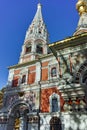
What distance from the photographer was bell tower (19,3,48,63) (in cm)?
2587

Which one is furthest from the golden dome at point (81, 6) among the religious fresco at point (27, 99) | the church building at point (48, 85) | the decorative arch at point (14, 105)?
the decorative arch at point (14, 105)

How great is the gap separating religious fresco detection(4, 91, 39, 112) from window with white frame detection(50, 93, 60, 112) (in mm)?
1739

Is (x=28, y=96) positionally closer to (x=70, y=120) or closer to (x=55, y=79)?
(x=55, y=79)

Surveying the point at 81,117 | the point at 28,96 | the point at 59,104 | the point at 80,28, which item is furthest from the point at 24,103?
the point at 81,117

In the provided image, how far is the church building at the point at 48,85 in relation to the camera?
25.3 feet

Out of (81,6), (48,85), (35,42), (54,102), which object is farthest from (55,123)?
(35,42)

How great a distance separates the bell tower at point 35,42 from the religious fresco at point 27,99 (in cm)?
606

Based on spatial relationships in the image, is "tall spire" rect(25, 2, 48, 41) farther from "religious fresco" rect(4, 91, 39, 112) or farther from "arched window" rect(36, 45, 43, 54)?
"religious fresco" rect(4, 91, 39, 112)

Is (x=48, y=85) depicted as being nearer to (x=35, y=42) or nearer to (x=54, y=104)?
(x=54, y=104)

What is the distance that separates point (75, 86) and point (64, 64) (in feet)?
5.66

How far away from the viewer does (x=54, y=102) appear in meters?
18.7

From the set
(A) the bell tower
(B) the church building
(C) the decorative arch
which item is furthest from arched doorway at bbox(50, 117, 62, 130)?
(A) the bell tower

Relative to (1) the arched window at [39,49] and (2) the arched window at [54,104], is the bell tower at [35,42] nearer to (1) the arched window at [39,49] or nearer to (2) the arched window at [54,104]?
(1) the arched window at [39,49]

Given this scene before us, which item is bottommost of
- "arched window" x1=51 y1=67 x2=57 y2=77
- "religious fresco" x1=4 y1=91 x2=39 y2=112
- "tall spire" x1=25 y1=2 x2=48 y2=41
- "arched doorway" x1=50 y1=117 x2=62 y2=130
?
"arched doorway" x1=50 y1=117 x2=62 y2=130
